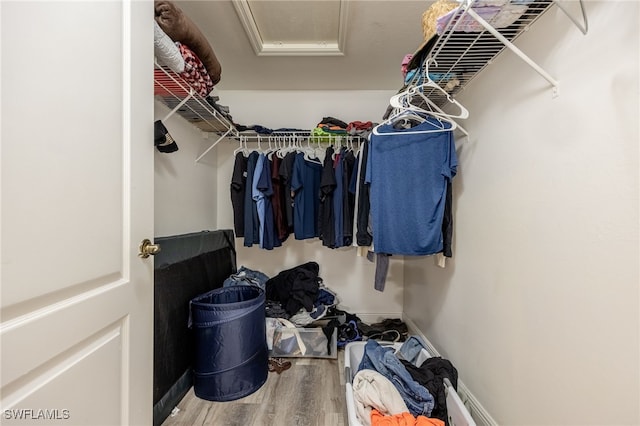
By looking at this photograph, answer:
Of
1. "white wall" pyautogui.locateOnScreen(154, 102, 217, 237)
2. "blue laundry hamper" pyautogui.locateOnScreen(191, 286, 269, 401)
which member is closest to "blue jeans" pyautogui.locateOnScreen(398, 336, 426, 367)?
"blue laundry hamper" pyautogui.locateOnScreen(191, 286, 269, 401)

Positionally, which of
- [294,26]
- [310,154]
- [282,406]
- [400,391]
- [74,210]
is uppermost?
[294,26]

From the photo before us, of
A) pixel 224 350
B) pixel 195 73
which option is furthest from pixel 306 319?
pixel 195 73

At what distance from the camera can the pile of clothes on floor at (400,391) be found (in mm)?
1188

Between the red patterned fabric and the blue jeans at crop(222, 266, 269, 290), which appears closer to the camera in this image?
the red patterned fabric

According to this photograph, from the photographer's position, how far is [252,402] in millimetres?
1558

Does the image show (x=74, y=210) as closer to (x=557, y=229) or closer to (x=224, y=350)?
(x=224, y=350)

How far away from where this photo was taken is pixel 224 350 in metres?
1.55

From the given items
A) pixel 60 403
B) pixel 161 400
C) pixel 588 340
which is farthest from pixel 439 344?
pixel 60 403

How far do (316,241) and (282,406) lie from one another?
1.34 m

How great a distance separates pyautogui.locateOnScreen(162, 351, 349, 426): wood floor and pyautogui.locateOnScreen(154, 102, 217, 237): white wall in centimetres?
101

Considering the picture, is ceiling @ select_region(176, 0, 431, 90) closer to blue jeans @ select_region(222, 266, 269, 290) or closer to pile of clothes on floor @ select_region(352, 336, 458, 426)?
blue jeans @ select_region(222, 266, 269, 290)

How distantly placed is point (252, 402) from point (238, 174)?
5.04 ft

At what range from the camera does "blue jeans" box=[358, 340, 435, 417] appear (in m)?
1.25

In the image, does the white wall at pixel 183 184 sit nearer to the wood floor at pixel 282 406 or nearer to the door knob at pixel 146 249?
the door knob at pixel 146 249
